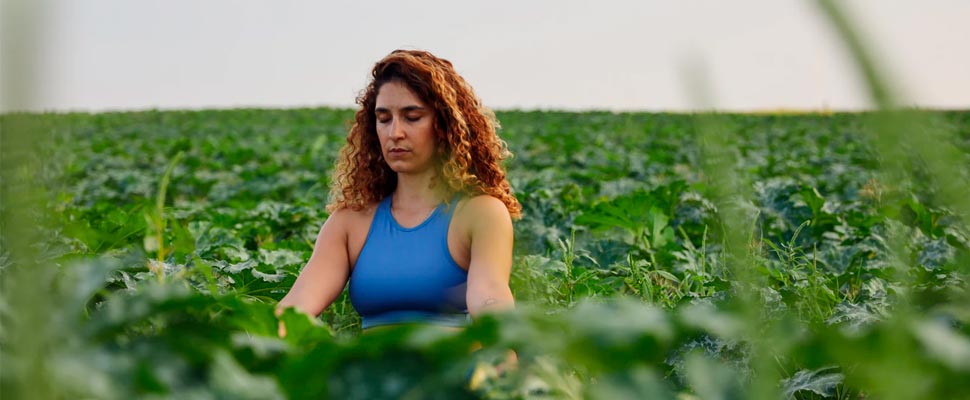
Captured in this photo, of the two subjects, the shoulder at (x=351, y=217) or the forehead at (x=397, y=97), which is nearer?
the forehead at (x=397, y=97)

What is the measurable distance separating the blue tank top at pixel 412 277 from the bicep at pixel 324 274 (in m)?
0.08

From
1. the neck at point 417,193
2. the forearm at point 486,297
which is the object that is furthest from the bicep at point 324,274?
the forearm at point 486,297

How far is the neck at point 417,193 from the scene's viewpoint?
9.32ft

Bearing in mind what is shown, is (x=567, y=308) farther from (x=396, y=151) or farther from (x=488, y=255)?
(x=396, y=151)

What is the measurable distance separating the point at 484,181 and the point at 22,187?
2.44m

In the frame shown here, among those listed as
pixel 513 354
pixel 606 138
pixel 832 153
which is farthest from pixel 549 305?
pixel 606 138

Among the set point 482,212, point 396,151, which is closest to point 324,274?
point 396,151

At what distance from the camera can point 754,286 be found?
684 millimetres

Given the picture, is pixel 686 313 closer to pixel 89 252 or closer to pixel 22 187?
→ pixel 22 187

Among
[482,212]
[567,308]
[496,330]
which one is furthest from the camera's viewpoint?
[567,308]

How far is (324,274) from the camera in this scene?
2.83 m

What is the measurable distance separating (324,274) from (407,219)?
12.5 inches

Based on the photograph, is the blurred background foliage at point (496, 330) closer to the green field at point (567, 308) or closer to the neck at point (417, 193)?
the green field at point (567, 308)

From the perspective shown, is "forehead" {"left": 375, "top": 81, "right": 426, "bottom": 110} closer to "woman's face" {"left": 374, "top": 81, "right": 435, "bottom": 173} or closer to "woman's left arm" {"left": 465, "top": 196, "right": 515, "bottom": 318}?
"woman's face" {"left": 374, "top": 81, "right": 435, "bottom": 173}
